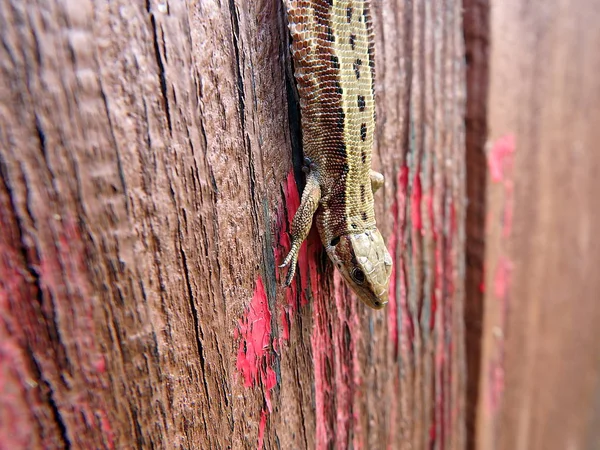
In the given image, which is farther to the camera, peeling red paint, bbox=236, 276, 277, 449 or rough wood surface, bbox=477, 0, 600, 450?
rough wood surface, bbox=477, 0, 600, 450

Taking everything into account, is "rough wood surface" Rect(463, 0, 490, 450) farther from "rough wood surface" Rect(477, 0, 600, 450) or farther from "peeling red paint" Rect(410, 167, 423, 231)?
"peeling red paint" Rect(410, 167, 423, 231)

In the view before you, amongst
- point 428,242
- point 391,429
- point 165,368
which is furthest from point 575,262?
point 165,368

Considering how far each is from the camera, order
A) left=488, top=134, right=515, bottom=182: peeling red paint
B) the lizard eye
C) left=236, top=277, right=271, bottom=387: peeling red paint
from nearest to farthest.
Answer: left=236, top=277, right=271, bottom=387: peeling red paint → the lizard eye → left=488, top=134, right=515, bottom=182: peeling red paint

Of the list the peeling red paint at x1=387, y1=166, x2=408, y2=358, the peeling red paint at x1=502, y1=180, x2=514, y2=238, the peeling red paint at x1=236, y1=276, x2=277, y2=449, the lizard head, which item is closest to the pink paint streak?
the peeling red paint at x1=236, y1=276, x2=277, y2=449

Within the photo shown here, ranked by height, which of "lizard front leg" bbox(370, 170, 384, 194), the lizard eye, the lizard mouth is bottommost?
the lizard mouth

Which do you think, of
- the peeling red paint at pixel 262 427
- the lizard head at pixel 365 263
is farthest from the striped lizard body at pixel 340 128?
the peeling red paint at pixel 262 427

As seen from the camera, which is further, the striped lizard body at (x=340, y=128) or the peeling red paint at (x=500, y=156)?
the peeling red paint at (x=500, y=156)

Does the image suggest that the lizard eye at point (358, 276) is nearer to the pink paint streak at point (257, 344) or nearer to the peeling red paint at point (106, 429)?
the pink paint streak at point (257, 344)

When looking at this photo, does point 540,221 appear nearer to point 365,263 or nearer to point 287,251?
point 365,263
